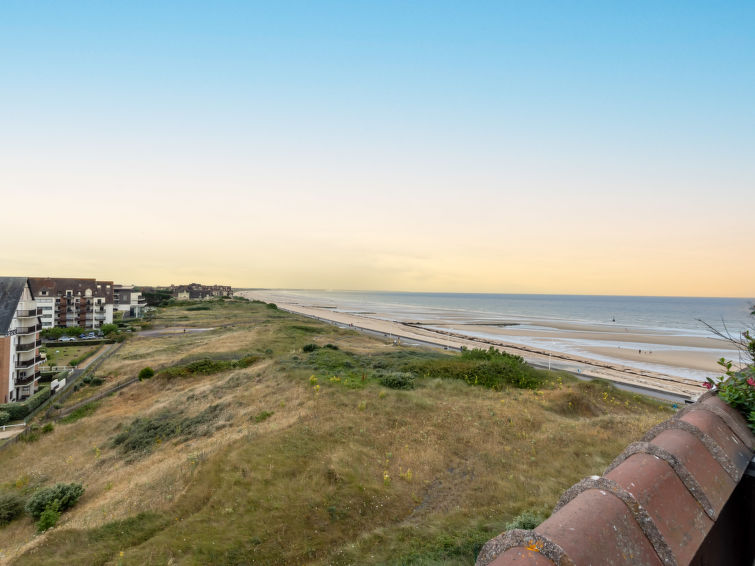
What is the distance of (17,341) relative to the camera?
37.4m

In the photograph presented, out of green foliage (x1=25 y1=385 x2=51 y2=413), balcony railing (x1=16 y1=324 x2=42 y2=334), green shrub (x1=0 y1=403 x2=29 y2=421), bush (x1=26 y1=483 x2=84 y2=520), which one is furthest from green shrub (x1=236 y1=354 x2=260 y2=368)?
balcony railing (x1=16 y1=324 x2=42 y2=334)

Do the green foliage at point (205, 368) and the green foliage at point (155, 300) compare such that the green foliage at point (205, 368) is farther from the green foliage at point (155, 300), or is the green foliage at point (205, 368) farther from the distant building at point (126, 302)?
the green foliage at point (155, 300)

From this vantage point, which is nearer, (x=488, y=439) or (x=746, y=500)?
(x=746, y=500)

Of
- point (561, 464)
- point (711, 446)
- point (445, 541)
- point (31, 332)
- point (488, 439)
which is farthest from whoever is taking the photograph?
point (31, 332)

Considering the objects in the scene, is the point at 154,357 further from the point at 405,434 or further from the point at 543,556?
the point at 543,556

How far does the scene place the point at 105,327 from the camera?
6494 cm

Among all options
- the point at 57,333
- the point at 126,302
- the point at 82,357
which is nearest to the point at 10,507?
the point at 82,357

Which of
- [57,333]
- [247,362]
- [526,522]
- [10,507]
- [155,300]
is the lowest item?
[57,333]

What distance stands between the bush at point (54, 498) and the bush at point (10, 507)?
73 cm

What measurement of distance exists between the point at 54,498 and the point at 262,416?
7780 millimetres

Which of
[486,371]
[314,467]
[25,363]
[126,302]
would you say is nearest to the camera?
[314,467]

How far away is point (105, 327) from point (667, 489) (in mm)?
78907

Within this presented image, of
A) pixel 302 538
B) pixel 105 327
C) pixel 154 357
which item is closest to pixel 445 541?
pixel 302 538

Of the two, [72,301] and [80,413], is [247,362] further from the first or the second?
[72,301]
